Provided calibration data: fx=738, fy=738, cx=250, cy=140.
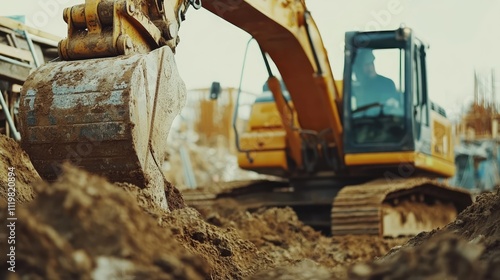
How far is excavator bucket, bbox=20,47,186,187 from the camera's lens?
11.2 feet

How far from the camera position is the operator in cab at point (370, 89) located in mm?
7887

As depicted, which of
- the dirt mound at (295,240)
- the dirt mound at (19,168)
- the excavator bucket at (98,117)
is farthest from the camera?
the dirt mound at (295,240)

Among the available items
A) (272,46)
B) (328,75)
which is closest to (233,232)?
(272,46)

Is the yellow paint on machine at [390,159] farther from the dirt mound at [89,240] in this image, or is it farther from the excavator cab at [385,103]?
the dirt mound at [89,240]

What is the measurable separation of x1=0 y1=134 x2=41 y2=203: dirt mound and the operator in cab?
4.87 m

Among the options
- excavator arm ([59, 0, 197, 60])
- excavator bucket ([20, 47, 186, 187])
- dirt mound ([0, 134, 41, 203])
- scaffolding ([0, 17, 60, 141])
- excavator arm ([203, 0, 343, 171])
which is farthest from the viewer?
excavator arm ([203, 0, 343, 171])

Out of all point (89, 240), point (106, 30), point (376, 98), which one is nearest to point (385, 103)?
point (376, 98)

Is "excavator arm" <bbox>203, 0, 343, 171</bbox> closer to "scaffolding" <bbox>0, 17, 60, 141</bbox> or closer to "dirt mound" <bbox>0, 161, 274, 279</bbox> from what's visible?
"scaffolding" <bbox>0, 17, 60, 141</bbox>

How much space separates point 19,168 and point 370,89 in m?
5.04

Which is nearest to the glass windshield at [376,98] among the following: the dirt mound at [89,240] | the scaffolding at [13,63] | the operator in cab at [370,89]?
the operator in cab at [370,89]

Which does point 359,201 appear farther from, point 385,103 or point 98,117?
point 98,117

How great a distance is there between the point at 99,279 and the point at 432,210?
25.3ft

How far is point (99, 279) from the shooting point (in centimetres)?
183

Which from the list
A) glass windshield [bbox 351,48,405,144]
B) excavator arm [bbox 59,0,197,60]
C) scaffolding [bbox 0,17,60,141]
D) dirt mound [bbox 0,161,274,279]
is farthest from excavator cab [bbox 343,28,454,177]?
dirt mound [bbox 0,161,274,279]
